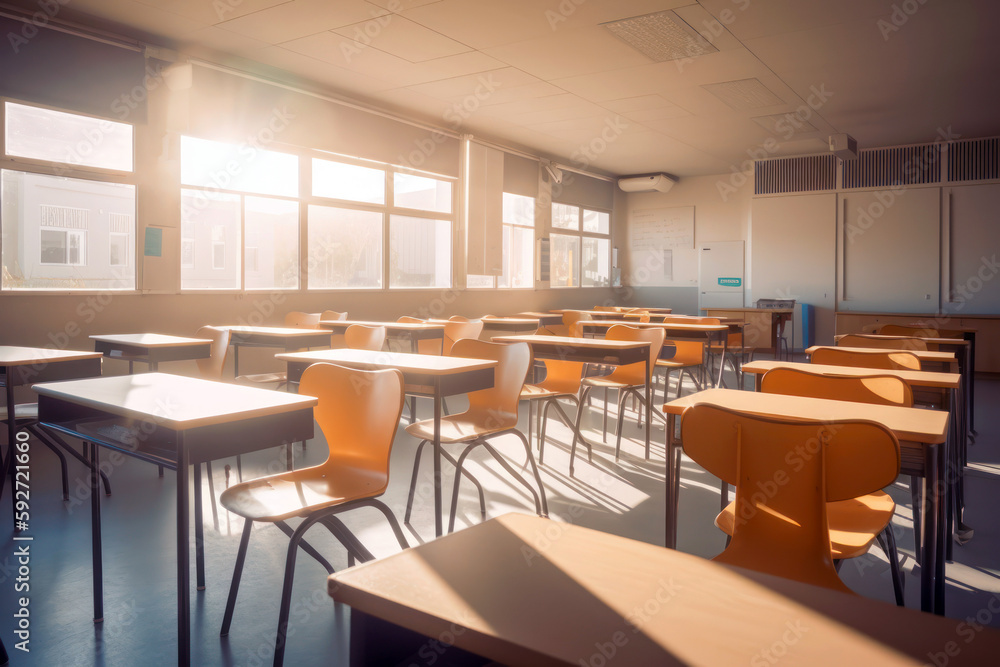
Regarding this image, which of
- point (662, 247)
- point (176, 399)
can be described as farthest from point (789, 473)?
point (662, 247)

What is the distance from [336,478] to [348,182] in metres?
5.26

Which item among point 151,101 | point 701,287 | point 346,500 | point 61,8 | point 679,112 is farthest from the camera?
point 701,287

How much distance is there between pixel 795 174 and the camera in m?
10.1

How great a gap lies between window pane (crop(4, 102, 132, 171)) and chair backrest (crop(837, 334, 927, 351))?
5.27m

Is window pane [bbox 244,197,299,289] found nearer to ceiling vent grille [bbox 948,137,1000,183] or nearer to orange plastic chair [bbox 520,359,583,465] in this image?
orange plastic chair [bbox 520,359,583,465]

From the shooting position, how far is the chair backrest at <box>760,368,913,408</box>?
2.19 m

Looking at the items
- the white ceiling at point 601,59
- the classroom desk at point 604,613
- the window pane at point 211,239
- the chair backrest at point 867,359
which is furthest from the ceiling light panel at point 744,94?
the classroom desk at point 604,613

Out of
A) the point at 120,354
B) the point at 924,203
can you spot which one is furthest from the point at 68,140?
the point at 924,203

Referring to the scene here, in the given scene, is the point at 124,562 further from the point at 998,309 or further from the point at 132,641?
the point at 998,309

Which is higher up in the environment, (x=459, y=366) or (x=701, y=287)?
(x=701, y=287)

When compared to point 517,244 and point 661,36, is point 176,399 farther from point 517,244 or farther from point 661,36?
point 517,244

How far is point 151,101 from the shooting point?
17.0 feet

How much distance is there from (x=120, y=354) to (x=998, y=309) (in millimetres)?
10071

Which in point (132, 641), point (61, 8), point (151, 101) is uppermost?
point (61, 8)
